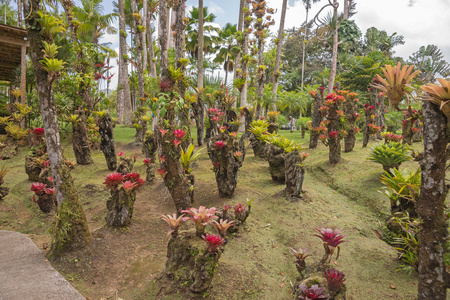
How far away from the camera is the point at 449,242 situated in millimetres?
2898

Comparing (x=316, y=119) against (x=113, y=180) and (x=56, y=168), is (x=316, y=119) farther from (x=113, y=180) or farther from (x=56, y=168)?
(x=56, y=168)

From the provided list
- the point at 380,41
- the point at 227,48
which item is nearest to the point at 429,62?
the point at 380,41

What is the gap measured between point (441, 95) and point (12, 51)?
15729mm

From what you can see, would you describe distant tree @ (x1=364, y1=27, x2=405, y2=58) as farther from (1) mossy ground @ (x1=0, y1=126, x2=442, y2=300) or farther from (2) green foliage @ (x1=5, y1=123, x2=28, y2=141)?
(2) green foliage @ (x1=5, y1=123, x2=28, y2=141)

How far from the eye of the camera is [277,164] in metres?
6.59

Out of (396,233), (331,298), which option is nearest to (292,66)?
(396,233)

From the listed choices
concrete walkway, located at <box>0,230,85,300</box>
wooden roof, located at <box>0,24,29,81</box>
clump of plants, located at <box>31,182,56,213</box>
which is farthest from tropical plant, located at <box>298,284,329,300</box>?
wooden roof, located at <box>0,24,29,81</box>

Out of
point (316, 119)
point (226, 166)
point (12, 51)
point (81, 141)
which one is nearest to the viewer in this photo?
point (226, 166)

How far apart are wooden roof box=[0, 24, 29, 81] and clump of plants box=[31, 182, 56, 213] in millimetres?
7381

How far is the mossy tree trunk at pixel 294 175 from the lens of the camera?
17.4ft

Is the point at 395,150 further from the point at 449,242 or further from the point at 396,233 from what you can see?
the point at 449,242


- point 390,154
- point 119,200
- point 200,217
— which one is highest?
point 390,154

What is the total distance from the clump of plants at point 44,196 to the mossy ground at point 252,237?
0.68 feet

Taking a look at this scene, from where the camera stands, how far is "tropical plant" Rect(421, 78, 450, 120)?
2115mm
